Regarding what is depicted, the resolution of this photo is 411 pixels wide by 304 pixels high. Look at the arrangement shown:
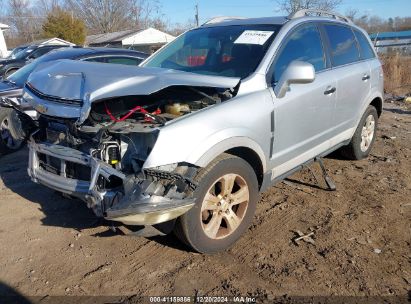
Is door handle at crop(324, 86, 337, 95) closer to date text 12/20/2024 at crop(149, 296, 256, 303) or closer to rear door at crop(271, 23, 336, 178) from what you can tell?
rear door at crop(271, 23, 336, 178)

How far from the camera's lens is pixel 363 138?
18.3 feet

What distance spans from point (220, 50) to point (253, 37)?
14.4 inches

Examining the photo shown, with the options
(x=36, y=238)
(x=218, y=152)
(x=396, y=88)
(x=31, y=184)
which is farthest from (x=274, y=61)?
(x=396, y=88)

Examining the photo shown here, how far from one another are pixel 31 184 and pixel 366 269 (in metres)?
3.93

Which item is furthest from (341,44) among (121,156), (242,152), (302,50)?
(121,156)

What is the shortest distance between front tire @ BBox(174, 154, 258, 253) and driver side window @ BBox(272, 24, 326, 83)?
98cm

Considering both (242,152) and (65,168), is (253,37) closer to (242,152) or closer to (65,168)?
(242,152)

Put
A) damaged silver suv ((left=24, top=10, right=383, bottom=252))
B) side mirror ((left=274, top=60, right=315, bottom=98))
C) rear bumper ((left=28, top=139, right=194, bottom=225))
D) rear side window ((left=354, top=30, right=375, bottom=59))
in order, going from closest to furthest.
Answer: rear bumper ((left=28, top=139, right=194, bottom=225))
damaged silver suv ((left=24, top=10, right=383, bottom=252))
side mirror ((left=274, top=60, right=315, bottom=98))
rear side window ((left=354, top=30, right=375, bottom=59))

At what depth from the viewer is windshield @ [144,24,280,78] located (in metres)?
3.76

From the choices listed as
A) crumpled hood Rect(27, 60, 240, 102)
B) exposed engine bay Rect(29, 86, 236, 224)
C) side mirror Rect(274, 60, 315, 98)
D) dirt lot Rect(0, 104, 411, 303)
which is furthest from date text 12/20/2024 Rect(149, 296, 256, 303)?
side mirror Rect(274, 60, 315, 98)

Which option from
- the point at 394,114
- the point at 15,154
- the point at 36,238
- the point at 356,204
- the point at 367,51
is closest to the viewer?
the point at 36,238

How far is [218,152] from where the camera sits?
10.1 feet

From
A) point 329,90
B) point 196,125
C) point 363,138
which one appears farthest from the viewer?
point 363,138

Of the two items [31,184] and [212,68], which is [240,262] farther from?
[31,184]
